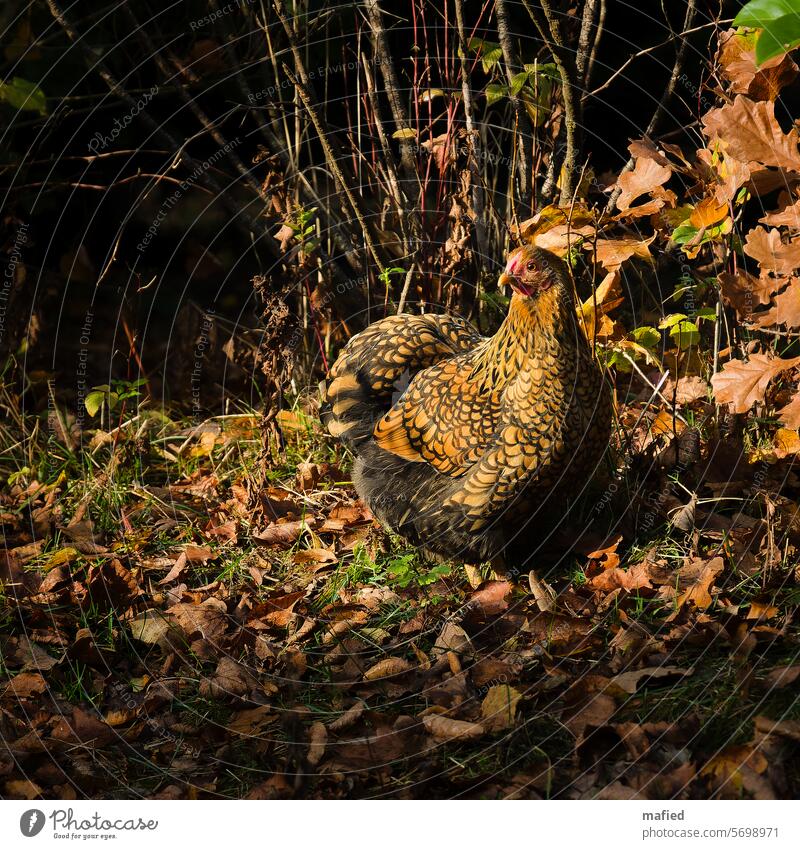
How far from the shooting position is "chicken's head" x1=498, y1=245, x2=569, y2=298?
11.3 feet

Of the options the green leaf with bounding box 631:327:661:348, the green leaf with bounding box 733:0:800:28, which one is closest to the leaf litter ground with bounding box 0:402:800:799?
the green leaf with bounding box 631:327:661:348

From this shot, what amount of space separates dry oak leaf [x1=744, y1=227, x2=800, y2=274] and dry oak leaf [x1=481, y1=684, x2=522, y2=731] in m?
1.83

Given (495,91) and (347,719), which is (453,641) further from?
(495,91)

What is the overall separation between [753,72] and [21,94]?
3.50 m

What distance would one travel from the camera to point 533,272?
3451 millimetres

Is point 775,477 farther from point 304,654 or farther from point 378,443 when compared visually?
point 304,654

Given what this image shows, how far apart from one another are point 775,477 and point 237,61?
366 centimetres

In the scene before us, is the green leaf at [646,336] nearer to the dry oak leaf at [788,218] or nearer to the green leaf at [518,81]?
the dry oak leaf at [788,218]

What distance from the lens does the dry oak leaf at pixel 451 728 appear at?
2926 mm

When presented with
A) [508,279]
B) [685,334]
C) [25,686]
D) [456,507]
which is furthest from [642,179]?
[25,686]

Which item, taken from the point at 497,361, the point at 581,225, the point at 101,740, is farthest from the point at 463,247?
the point at 101,740

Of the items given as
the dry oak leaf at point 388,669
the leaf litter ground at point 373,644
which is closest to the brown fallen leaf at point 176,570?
the leaf litter ground at point 373,644

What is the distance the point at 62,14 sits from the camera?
14.7ft

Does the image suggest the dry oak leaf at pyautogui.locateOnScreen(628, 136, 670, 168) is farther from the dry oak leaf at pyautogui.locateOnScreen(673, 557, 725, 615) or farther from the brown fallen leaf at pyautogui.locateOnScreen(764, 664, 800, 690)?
the brown fallen leaf at pyautogui.locateOnScreen(764, 664, 800, 690)
